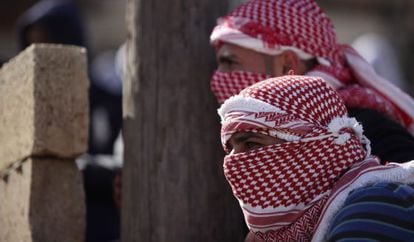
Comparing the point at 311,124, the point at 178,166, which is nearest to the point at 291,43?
the point at 178,166

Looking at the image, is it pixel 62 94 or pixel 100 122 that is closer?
pixel 62 94

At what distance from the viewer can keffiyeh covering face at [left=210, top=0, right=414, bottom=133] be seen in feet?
17.6

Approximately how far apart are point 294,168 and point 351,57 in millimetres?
1542

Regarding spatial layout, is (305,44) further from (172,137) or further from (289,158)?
(289,158)

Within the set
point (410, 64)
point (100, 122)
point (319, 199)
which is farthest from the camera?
point (410, 64)

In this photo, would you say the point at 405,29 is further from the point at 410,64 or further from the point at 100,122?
the point at 100,122

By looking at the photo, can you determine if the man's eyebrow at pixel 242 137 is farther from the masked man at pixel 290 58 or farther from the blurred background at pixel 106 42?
the blurred background at pixel 106 42

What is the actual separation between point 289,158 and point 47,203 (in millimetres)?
1655

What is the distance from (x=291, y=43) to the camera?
543cm

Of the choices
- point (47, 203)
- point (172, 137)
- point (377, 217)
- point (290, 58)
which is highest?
point (290, 58)

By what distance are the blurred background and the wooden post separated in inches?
22.8

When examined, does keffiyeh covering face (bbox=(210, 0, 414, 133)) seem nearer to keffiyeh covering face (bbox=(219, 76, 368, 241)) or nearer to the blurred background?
the blurred background

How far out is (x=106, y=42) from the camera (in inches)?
622

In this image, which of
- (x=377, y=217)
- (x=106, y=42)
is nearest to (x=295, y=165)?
(x=377, y=217)
